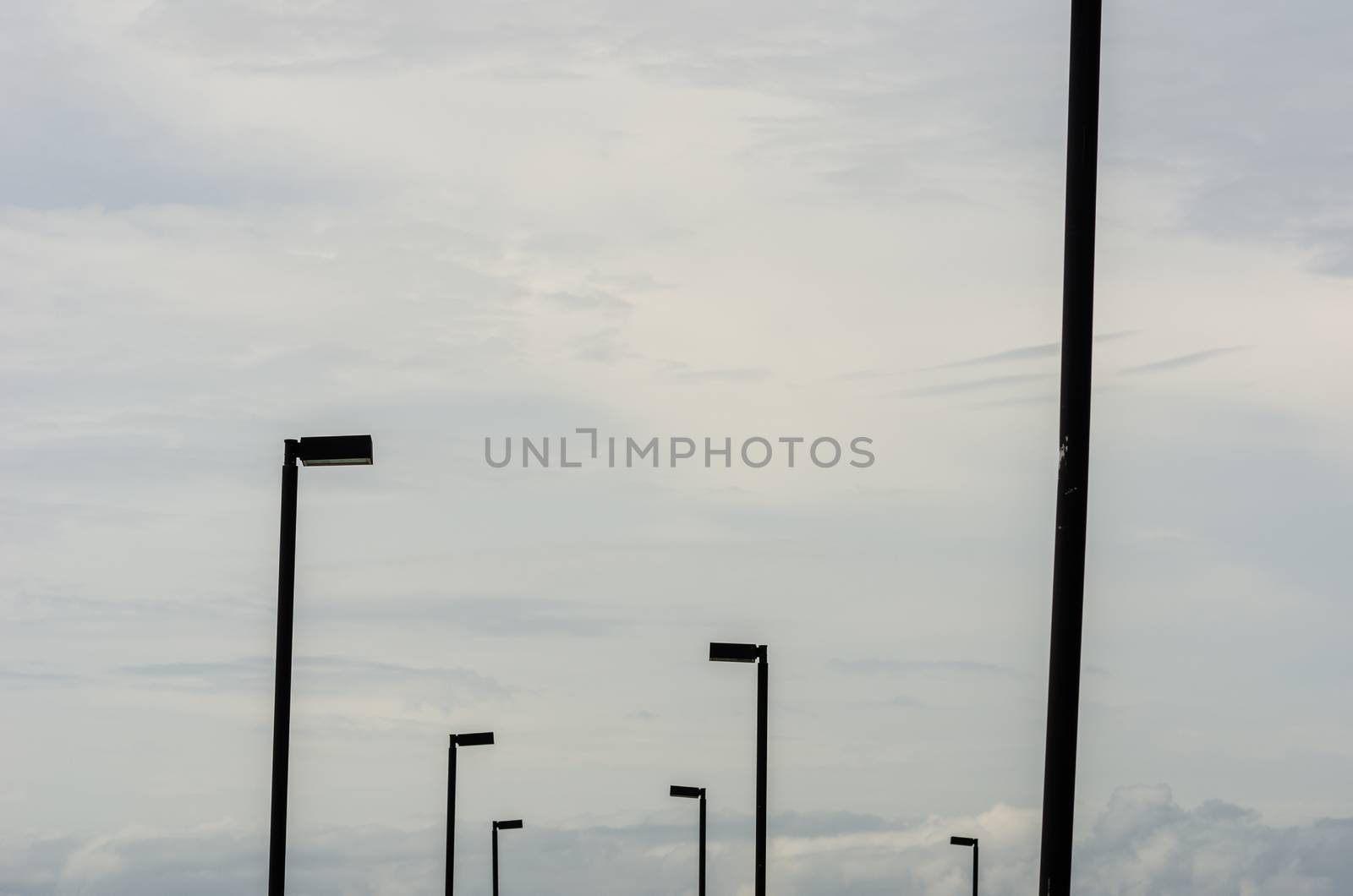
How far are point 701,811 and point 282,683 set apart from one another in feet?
Result: 75.3

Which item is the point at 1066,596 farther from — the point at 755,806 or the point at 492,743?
the point at 492,743

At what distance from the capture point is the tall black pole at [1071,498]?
Result: 926cm

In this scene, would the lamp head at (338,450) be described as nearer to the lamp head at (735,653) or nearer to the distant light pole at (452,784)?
the lamp head at (735,653)

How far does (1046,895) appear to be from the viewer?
9.25m

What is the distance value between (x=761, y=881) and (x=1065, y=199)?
1719 cm

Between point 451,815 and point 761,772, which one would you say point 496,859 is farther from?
point 761,772

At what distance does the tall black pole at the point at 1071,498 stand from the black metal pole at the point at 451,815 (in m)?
25.2

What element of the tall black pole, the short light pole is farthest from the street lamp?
the tall black pole

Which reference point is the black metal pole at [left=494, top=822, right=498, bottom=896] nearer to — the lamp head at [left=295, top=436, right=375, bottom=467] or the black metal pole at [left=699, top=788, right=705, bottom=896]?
the black metal pole at [left=699, top=788, right=705, bottom=896]

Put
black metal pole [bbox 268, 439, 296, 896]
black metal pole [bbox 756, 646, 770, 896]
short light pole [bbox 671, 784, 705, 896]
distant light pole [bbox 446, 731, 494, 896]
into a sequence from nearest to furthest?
1. black metal pole [bbox 268, 439, 296, 896]
2. black metal pole [bbox 756, 646, 770, 896]
3. distant light pole [bbox 446, 731, 494, 896]
4. short light pole [bbox 671, 784, 705, 896]

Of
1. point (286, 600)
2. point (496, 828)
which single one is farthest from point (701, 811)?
point (286, 600)

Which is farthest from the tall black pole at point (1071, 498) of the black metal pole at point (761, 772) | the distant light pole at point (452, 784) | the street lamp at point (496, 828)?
the street lamp at point (496, 828)

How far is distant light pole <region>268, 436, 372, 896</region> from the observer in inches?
614

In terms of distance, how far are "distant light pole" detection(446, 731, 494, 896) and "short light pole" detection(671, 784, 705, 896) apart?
187 inches
